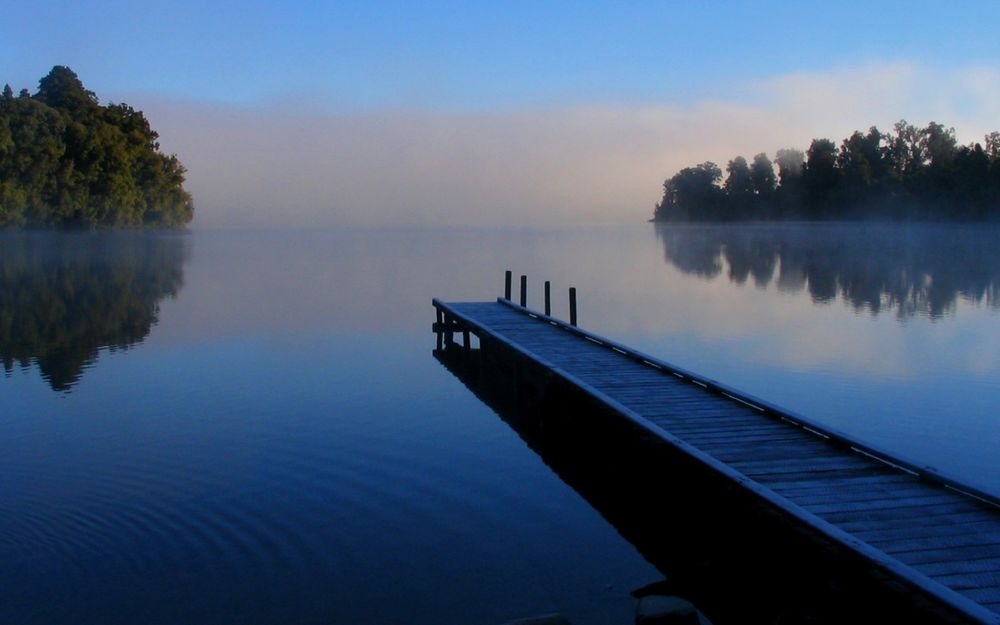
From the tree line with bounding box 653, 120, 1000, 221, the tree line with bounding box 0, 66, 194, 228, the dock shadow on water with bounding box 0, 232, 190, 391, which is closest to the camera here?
the dock shadow on water with bounding box 0, 232, 190, 391

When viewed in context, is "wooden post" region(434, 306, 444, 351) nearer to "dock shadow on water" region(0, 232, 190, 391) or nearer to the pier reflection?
"dock shadow on water" region(0, 232, 190, 391)

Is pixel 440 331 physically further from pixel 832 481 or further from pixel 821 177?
pixel 821 177

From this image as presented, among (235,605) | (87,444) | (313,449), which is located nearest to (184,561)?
(235,605)

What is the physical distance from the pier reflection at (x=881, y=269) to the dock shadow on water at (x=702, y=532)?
1575 cm

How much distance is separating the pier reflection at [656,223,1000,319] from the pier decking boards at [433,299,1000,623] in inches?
617

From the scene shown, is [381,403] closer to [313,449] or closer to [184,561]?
[313,449]

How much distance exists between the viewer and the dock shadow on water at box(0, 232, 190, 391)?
662 inches

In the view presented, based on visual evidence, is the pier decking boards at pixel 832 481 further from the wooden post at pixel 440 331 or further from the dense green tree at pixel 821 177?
the dense green tree at pixel 821 177

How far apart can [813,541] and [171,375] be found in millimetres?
11697

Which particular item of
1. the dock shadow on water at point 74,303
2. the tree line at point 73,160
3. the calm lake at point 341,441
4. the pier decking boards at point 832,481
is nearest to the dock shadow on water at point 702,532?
the pier decking boards at point 832,481

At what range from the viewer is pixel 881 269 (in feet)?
126

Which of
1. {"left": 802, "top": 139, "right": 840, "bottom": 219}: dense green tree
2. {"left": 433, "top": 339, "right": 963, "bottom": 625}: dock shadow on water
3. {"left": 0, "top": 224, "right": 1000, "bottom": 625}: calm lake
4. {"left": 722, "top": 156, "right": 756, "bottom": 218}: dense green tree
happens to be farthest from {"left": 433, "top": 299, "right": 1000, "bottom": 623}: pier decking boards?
{"left": 722, "top": 156, "right": 756, "bottom": 218}: dense green tree

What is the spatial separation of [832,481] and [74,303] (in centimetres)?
2329

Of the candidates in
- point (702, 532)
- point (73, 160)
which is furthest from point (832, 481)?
point (73, 160)
